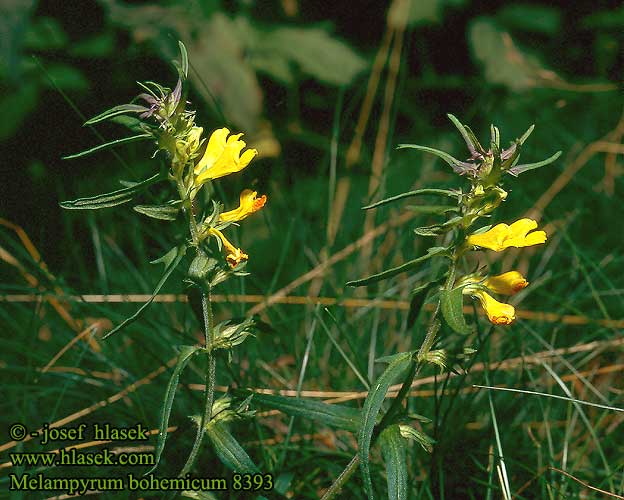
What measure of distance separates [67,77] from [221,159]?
1249 millimetres

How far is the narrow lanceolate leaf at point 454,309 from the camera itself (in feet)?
2.84

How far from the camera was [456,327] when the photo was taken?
34.0 inches

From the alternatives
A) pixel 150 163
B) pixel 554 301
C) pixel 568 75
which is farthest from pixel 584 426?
pixel 568 75

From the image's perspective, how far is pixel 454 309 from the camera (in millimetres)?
906

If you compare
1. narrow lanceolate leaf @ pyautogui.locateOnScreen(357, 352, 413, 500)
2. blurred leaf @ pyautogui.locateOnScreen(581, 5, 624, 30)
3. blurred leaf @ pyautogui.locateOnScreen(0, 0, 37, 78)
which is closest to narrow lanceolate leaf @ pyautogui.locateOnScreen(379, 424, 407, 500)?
narrow lanceolate leaf @ pyautogui.locateOnScreen(357, 352, 413, 500)

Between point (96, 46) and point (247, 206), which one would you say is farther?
point (96, 46)

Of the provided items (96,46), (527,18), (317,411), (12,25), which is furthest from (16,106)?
(527,18)

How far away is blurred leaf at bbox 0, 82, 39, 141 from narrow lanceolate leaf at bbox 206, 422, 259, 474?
4.17 feet

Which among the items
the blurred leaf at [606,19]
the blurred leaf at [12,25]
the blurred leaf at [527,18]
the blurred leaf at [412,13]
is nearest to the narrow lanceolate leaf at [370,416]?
the blurred leaf at [12,25]

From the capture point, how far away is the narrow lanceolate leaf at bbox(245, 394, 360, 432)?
3.45 feet

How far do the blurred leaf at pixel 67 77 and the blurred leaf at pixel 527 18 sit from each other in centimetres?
137

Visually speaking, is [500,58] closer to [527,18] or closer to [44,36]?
[527,18]

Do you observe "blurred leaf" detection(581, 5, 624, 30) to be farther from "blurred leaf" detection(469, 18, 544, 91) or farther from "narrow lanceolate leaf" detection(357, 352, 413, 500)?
"narrow lanceolate leaf" detection(357, 352, 413, 500)

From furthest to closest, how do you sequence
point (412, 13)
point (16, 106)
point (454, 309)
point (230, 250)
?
point (412, 13), point (16, 106), point (230, 250), point (454, 309)
